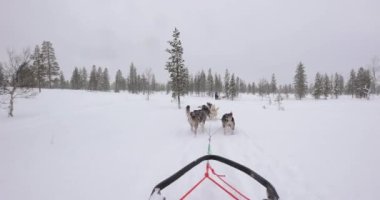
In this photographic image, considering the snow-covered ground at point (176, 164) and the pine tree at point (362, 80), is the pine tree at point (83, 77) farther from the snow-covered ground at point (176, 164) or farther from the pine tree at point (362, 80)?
the pine tree at point (362, 80)

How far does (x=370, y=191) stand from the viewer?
3.87 m

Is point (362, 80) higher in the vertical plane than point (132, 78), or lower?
lower

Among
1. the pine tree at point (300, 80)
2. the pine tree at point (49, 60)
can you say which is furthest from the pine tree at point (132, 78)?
the pine tree at point (300, 80)

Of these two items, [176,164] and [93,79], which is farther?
[93,79]

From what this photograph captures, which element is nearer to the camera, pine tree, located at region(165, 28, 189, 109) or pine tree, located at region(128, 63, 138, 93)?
pine tree, located at region(165, 28, 189, 109)

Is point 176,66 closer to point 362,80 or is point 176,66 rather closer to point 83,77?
point 362,80

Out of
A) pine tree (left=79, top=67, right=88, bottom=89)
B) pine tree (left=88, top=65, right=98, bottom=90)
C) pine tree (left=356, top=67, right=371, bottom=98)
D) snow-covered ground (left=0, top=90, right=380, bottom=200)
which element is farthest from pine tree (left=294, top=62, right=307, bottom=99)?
pine tree (left=79, top=67, right=88, bottom=89)

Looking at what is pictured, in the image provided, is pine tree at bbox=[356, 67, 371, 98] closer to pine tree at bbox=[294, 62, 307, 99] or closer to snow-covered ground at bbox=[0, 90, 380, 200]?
pine tree at bbox=[294, 62, 307, 99]

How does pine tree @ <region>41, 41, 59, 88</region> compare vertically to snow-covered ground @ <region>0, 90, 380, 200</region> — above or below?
above

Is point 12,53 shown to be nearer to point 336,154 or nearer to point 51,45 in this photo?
point 336,154

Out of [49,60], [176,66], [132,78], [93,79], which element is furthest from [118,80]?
[176,66]

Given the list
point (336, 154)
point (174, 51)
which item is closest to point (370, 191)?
point (336, 154)

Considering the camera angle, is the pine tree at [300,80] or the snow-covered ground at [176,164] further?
the pine tree at [300,80]

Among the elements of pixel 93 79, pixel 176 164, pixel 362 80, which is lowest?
pixel 176 164
